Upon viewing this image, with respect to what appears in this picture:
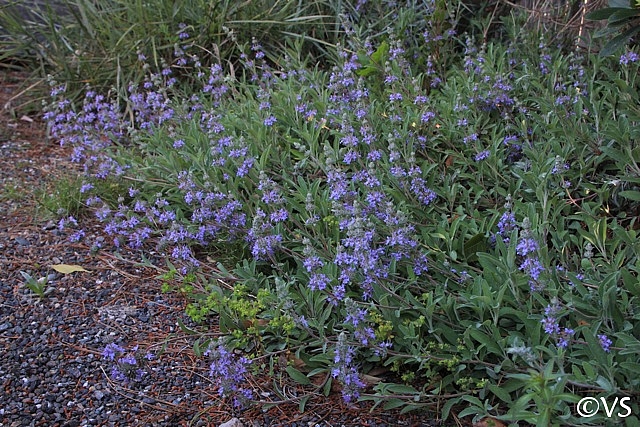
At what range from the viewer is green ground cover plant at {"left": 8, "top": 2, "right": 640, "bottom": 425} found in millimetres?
2469

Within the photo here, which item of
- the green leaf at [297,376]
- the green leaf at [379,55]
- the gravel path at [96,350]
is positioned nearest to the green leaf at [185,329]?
the gravel path at [96,350]

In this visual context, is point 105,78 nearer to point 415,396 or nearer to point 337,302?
point 337,302

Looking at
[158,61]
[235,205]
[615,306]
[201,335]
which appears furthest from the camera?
[158,61]

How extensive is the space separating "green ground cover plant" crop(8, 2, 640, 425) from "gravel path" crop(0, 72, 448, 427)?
79 mm

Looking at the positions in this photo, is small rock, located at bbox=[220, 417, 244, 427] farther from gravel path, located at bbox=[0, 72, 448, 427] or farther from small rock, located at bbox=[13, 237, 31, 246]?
small rock, located at bbox=[13, 237, 31, 246]

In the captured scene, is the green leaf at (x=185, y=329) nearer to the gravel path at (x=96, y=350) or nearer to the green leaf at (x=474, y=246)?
the gravel path at (x=96, y=350)

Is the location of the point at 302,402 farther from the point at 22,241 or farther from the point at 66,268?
the point at 22,241

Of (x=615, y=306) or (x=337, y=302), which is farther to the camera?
(x=337, y=302)

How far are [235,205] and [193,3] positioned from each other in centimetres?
232

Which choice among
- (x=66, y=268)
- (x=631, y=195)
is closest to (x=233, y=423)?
(x=66, y=268)

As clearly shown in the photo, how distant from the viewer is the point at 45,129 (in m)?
5.14

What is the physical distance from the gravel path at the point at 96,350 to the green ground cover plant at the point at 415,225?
0.08 meters

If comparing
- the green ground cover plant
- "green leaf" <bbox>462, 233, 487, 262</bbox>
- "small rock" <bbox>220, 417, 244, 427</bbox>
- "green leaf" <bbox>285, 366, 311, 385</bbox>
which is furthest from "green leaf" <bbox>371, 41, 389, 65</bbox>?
"small rock" <bbox>220, 417, 244, 427</bbox>

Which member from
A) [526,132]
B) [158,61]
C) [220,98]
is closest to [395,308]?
[526,132]
